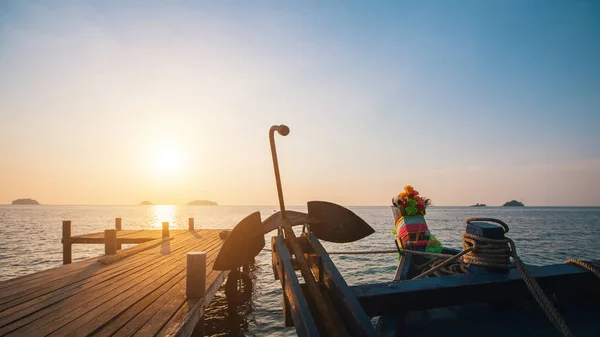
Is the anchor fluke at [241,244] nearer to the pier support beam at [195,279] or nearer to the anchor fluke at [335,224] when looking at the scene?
the anchor fluke at [335,224]

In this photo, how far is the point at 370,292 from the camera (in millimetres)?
2346

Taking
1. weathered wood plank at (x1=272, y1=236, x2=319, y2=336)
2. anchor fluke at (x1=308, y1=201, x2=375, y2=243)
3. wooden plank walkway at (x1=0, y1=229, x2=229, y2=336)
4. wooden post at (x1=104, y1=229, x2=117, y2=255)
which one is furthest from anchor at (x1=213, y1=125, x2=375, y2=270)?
wooden post at (x1=104, y1=229, x2=117, y2=255)

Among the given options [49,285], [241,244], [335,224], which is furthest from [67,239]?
[335,224]

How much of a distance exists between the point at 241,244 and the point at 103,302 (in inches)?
Result: 150

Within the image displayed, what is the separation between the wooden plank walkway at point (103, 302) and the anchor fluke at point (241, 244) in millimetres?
1864

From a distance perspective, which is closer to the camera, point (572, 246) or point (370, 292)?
point (370, 292)

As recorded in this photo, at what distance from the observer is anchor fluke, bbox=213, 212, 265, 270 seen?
2818 mm

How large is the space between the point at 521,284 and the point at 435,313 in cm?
81

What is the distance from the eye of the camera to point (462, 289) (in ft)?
7.97

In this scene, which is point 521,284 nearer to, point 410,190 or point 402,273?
point 402,273

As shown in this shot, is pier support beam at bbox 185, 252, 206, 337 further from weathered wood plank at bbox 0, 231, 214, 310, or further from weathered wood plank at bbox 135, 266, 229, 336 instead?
weathered wood plank at bbox 0, 231, 214, 310

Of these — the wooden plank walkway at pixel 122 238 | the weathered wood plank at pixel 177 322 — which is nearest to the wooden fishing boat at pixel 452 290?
the weathered wood plank at pixel 177 322

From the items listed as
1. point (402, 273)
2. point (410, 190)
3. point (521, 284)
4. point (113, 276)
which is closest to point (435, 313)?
point (521, 284)

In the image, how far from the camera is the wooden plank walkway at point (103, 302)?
3.87 metres
